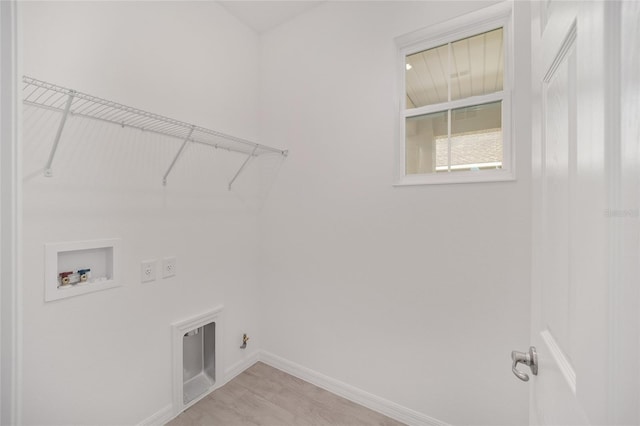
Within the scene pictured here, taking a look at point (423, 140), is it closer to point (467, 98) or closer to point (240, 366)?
point (467, 98)

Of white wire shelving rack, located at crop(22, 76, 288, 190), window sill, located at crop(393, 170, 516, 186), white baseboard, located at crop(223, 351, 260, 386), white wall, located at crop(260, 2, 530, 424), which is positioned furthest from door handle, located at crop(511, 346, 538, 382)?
white baseboard, located at crop(223, 351, 260, 386)

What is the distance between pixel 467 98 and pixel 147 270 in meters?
2.16

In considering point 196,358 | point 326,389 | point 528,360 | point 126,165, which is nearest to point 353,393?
point 326,389

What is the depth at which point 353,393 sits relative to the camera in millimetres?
1846

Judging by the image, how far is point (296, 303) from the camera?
2.14m

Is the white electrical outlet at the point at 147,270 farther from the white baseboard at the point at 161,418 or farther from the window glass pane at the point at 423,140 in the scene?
the window glass pane at the point at 423,140

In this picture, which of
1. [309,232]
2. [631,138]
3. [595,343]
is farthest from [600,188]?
[309,232]

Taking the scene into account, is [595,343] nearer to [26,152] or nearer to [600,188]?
[600,188]

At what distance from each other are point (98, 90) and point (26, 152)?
1.50 ft

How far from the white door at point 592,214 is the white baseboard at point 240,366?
80.2 inches

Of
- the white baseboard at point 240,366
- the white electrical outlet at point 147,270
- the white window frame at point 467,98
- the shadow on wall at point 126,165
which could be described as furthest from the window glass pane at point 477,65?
the white baseboard at point 240,366

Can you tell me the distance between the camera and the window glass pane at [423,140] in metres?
1.66

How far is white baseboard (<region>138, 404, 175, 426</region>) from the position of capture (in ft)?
5.11

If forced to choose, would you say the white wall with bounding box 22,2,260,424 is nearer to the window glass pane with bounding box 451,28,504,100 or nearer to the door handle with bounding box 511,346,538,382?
the window glass pane with bounding box 451,28,504,100
